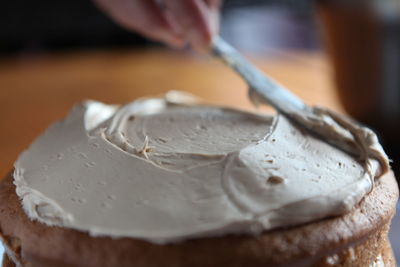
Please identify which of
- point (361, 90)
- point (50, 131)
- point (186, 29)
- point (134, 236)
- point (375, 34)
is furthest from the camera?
point (361, 90)

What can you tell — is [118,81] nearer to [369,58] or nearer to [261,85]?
[369,58]

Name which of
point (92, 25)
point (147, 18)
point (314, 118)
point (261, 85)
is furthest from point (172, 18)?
point (92, 25)

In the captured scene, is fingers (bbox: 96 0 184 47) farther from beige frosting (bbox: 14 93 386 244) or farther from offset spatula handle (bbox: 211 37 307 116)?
beige frosting (bbox: 14 93 386 244)

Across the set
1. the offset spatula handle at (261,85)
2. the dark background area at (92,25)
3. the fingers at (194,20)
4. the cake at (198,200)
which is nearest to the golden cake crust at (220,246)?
the cake at (198,200)

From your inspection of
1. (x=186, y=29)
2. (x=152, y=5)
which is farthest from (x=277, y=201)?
(x=152, y=5)

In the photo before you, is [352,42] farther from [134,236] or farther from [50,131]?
[134,236]

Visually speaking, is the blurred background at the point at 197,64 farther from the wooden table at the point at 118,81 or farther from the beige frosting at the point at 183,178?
the beige frosting at the point at 183,178

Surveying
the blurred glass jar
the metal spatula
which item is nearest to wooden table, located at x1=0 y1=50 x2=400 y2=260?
the blurred glass jar
